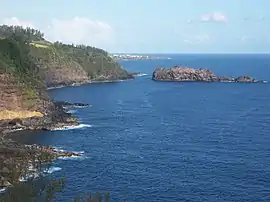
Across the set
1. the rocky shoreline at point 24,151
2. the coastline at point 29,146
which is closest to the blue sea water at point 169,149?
the coastline at point 29,146

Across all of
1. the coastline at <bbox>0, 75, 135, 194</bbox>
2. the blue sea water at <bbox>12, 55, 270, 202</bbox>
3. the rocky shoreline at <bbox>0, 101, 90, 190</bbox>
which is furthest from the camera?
the coastline at <bbox>0, 75, 135, 194</bbox>

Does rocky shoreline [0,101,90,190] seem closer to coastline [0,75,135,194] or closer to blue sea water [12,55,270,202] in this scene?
coastline [0,75,135,194]

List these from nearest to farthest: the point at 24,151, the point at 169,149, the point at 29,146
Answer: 1. the point at 24,151
2. the point at 29,146
3. the point at 169,149

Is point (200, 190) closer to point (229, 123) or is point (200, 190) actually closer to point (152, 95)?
point (229, 123)

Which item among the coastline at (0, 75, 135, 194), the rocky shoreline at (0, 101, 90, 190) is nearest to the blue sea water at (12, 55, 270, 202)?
the coastline at (0, 75, 135, 194)

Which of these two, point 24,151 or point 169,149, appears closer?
point 24,151

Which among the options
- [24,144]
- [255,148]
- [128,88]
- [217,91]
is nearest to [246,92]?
[217,91]

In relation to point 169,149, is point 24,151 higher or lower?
higher

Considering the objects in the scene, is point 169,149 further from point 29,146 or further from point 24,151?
point 24,151

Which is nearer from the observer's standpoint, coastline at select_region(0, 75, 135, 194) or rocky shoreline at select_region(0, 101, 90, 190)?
rocky shoreline at select_region(0, 101, 90, 190)

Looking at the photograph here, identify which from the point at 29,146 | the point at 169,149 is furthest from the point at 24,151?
the point at 169,149
